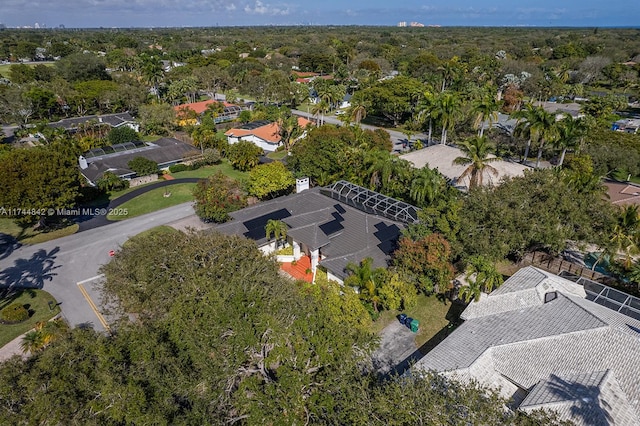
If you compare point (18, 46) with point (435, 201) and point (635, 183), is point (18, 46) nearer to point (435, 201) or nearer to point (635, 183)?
point (435, 201)

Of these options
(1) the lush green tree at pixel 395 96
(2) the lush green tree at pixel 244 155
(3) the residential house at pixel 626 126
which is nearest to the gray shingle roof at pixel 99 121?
(2) the lush green tree at pixel 244 155

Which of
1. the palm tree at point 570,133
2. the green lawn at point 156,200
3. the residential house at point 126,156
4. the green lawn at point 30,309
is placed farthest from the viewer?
the residential house at point 126,156

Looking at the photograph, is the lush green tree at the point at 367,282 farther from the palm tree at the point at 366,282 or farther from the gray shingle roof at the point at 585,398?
the gray shingle roof at the point at 585,398

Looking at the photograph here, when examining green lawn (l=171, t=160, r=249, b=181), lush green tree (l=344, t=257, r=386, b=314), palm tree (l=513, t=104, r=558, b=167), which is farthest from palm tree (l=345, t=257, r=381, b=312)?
palm tree (l=513, t=104, r=558, b=167)

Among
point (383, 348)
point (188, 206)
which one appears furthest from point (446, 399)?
point (188, 206)

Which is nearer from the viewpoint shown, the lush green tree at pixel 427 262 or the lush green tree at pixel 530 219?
the lush green tree at pixel 427 262

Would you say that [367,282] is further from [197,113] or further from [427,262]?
[197,113]
